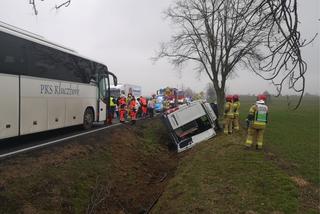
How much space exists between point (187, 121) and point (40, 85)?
759 centimetres

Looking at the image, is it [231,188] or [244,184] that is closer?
[231,188]

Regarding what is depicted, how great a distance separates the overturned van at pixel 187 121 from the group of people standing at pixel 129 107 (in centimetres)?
364

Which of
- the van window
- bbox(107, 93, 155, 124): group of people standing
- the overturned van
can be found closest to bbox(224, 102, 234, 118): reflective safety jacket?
the overturned van

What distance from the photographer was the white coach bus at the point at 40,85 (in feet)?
32.3

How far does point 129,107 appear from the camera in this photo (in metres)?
22.7

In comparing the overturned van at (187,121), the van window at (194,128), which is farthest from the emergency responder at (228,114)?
the van window at (194,128)

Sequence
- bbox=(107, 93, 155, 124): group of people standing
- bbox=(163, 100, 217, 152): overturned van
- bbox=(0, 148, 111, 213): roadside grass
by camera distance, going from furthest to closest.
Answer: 1. bbox=(107, 93, 155, 124): group of people standing
2. bbox=(163, 100, 217, 152): overturned van
3. bbox=(0, 148, 111, 213): roadside grass

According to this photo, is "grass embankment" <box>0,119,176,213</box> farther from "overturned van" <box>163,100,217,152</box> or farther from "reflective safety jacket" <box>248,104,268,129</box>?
"reflective safety jacket" <box>248,104,268,129</box>

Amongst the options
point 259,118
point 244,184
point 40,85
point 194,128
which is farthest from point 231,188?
point 194,128

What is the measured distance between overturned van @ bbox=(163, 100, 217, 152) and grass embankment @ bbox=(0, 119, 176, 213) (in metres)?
2.43

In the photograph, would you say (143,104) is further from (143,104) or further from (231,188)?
(231,188)

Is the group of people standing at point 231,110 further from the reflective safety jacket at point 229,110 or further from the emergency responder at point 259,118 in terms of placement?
the emergency responder at point 259,118

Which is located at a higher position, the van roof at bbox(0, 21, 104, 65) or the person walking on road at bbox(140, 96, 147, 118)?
the van roof at bbox(0, 21, 104, 65)

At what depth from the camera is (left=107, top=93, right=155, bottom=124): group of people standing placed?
19.8 meters
